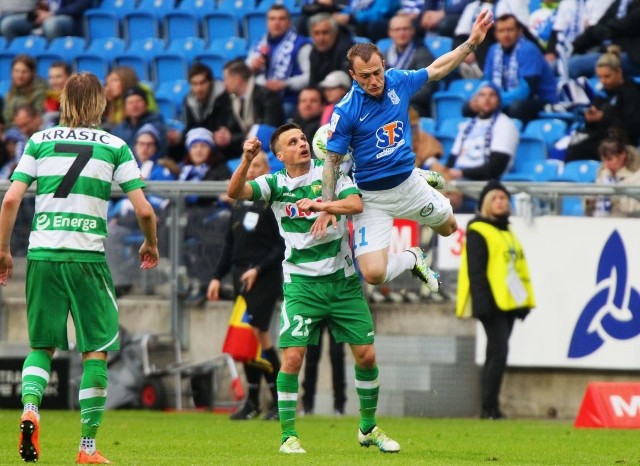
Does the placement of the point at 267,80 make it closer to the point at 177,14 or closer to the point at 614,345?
the point at 177,14

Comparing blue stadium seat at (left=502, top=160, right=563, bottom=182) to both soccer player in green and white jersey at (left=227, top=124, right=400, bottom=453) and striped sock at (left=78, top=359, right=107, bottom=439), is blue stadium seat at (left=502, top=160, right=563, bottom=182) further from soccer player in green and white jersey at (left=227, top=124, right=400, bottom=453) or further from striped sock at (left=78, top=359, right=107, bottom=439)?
striped sock at (left=78, top=359, right=107, bottom=439)

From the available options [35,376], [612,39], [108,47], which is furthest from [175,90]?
[35,376]

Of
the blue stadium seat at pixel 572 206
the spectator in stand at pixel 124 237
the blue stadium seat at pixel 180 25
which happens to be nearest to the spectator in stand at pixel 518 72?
the blue stadium seat at pixel 572 206

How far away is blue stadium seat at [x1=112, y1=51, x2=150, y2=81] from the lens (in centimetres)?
2086

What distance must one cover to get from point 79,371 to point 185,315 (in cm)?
130

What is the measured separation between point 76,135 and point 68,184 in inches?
11.7

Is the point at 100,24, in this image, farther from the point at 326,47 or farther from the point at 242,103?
the point at 326,47

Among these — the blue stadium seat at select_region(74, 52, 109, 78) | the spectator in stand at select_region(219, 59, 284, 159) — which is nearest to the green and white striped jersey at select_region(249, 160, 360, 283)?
the spectator in stand at select_region(219, 59, 284, 159)

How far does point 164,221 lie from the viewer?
15.1 meters

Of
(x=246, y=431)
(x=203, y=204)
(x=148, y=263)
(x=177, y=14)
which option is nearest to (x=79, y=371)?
(x=203, y=204)

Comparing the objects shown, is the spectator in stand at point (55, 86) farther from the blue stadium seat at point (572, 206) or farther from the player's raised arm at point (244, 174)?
the player's raised arm at point (244, 174)

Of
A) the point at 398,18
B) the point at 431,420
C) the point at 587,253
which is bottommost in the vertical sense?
the point at 431,420

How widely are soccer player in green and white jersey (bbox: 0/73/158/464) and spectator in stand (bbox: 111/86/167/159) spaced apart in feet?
28.4

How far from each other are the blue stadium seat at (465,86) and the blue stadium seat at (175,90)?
13.7 ft
